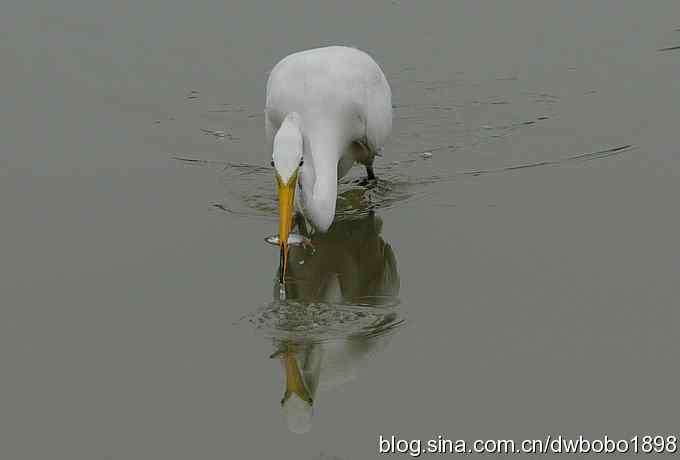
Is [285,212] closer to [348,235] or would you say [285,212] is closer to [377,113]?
[348,235]

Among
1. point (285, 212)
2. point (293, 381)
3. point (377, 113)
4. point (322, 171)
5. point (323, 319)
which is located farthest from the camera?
point (377, 113)

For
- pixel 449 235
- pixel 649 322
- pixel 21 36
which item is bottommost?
pixel 649 322

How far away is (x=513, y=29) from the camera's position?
1239cm

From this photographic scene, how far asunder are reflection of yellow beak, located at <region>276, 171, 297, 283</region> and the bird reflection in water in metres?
0.29

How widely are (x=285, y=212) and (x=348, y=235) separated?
4.67 feet

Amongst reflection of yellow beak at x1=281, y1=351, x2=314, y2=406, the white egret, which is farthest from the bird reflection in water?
the white egret

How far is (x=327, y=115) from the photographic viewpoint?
7738 millimetres

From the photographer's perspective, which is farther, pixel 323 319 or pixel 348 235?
pixel 348 235

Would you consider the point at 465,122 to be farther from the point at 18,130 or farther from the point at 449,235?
the point at 18,130

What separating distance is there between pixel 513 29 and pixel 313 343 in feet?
23.6

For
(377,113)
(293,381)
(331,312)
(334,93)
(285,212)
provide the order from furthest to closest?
(377,113) → (334,93) → (285,212) → (331,312) → (293,381)

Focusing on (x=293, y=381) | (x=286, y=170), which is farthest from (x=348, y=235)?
(x=293, y=381)

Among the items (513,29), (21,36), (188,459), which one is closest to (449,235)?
(188,459)

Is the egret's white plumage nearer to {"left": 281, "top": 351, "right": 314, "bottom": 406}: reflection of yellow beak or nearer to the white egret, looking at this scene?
the white egret
